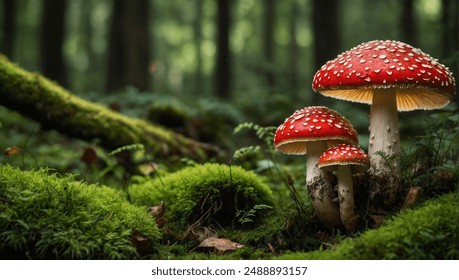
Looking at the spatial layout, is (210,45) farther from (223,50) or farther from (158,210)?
(158,210)

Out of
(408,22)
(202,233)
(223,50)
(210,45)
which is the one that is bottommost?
(210,45)

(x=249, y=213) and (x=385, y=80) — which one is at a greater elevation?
(x=385, y=80)

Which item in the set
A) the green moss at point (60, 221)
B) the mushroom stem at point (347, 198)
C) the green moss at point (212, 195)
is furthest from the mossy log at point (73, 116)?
the mushroom stem at point (347, 198)

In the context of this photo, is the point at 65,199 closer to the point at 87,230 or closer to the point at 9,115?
the point at 87,230

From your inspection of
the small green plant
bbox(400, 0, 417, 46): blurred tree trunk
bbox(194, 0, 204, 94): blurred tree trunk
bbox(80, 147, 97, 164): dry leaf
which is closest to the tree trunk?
bbox(400, 0, 417, 46): blurred tree trunk

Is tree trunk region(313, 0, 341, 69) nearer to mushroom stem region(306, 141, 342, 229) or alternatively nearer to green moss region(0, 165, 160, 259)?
mushroom stem region(306, 141, 342, 229)

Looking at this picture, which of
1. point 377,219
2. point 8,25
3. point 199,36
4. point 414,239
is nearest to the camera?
point 414,239

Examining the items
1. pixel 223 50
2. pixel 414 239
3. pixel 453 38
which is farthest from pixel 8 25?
pixel 414 239

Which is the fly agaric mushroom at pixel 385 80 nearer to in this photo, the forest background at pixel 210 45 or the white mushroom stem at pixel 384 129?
the white mushroom stem at pixel 384 129
